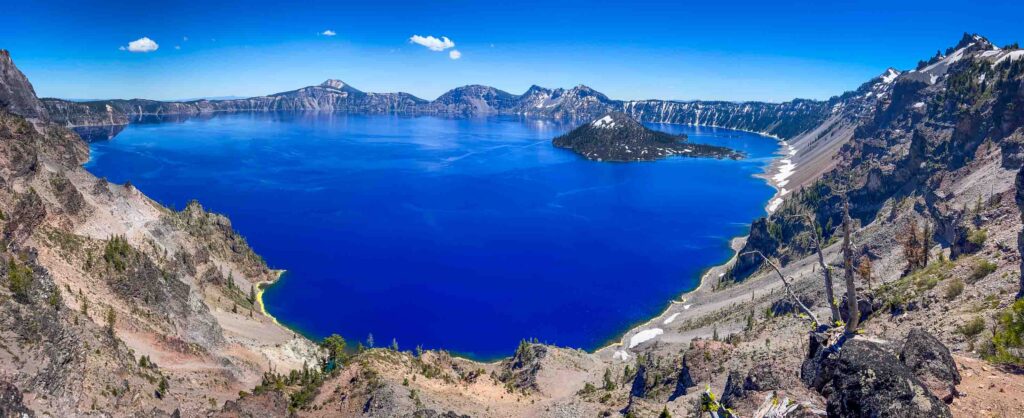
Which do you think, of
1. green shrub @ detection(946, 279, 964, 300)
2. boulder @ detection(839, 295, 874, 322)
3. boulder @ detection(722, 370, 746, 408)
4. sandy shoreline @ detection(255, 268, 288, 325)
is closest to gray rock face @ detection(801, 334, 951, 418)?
boulder @ detection(722, 370, 746, 408)

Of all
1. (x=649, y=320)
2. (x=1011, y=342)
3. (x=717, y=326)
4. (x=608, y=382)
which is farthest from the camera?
(x=649, y=320)

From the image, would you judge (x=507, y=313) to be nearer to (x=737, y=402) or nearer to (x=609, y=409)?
(x=609, y=409)

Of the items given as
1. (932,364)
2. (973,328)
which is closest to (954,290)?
(973,328)

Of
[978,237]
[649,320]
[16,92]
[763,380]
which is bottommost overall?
[649,320]

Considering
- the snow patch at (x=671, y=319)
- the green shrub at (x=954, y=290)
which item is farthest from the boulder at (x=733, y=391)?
the snow patch at (x=671, y=319)

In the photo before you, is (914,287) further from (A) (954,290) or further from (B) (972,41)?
(B) (972,41)

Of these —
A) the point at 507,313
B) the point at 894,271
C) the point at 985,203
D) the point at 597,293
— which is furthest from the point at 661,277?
the point at 985,203

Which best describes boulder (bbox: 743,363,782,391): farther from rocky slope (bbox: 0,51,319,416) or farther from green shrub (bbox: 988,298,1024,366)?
rocky slope (bbox: 0,51,319,416)
